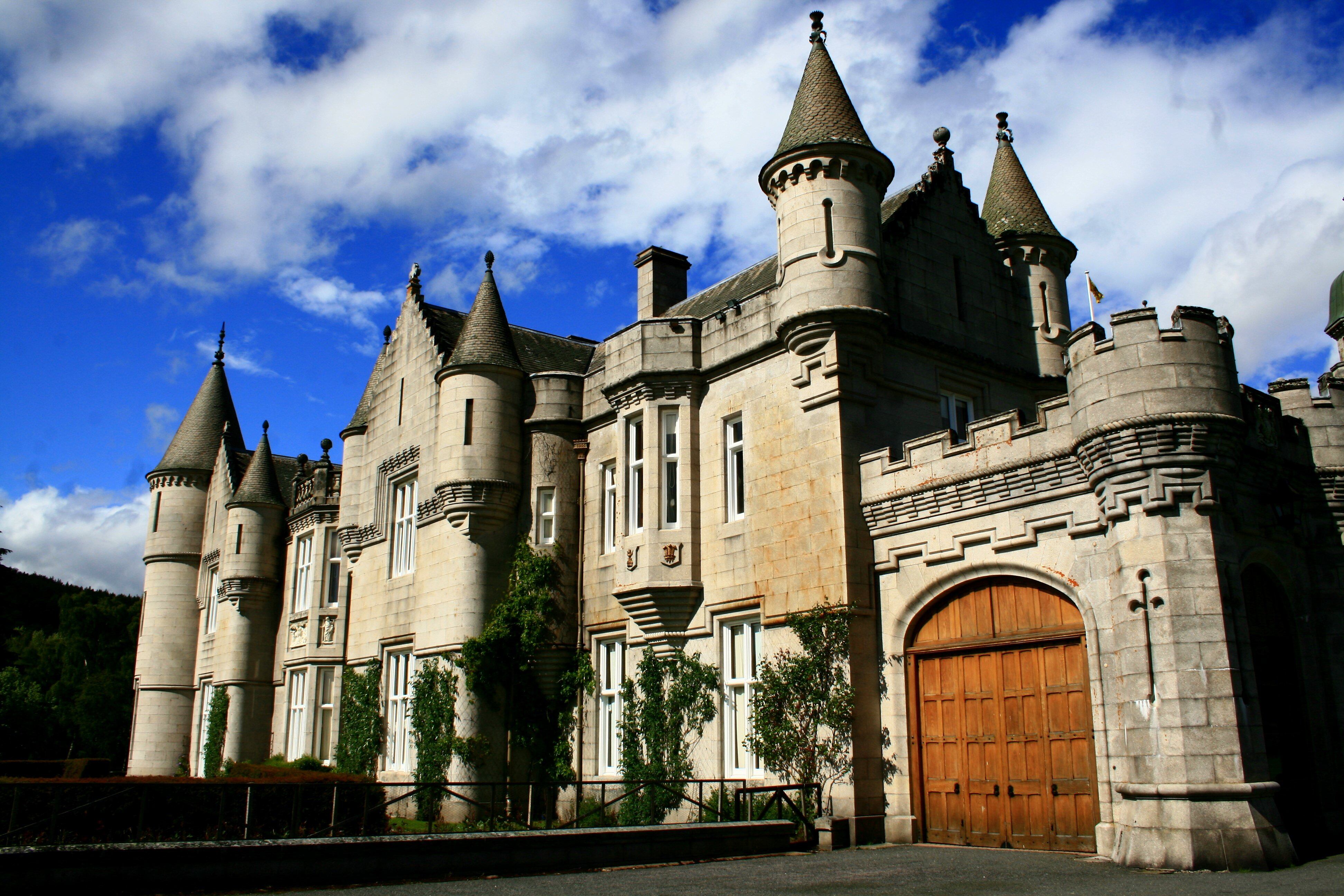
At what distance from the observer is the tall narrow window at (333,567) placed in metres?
31.0

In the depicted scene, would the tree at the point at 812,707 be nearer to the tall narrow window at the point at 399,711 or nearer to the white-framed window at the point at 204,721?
the tall narrow window at the point at 399,711

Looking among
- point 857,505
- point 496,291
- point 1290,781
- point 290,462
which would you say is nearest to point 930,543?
point 857,505

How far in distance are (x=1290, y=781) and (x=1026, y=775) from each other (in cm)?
340

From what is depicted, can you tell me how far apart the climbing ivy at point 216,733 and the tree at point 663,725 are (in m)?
19.4

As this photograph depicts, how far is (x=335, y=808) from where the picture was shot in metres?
12.7

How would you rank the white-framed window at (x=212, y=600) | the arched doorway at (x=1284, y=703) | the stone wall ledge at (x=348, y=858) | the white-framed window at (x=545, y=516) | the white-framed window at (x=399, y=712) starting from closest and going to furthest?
1. the stone wall ledge at (x=348, y=858)
2. the arched doorway at (x=1284, y=703)
3. the white-framed window at (x=545, y=516)
4. the white-framed window at (x=399, y=712)
5. the white-framed window at (x=212, y=600)

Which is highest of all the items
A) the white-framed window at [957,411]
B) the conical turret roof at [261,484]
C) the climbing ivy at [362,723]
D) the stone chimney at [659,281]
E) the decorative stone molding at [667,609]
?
the stone chimney at [659,281]

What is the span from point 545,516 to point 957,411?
8.67 meters

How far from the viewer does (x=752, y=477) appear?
18.1 metres

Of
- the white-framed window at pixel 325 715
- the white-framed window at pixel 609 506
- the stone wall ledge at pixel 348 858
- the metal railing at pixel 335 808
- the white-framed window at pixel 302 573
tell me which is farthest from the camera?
the white-framed window at pixel 302 573

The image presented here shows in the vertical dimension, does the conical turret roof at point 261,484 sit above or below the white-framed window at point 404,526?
above

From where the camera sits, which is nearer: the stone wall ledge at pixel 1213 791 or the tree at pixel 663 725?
the stone wall ledge at pixel 1213 791

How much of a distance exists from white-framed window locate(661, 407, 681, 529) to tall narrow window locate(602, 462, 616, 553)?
2020 mm

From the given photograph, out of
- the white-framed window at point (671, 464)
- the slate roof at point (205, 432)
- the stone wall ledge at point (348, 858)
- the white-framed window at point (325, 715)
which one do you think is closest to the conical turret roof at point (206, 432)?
the slate roof at point (205, 432)
